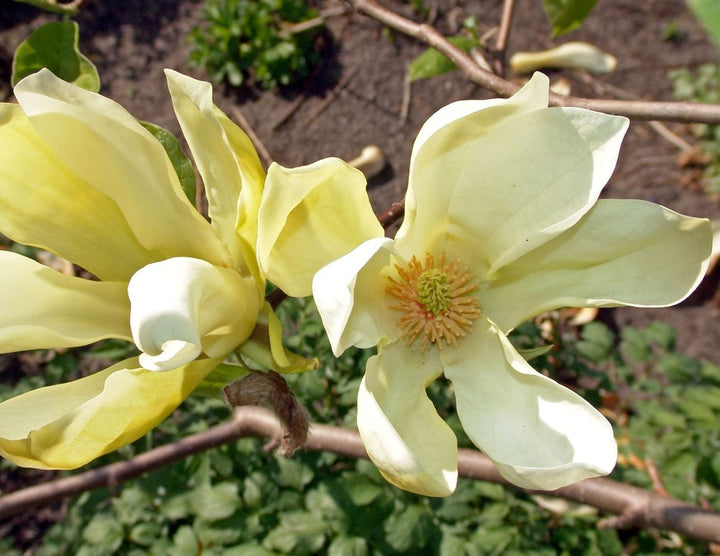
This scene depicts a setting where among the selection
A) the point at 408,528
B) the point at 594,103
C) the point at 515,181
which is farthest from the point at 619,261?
the point at 408,528

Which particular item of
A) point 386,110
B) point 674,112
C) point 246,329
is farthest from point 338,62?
point 246,329

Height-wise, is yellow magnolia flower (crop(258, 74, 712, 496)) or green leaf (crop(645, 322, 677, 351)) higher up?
yellow magnolia flower (crop(258, 74, 712, 496))

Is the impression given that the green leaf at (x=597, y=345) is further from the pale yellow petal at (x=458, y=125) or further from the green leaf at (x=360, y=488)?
the pale yellow petal at (x=458, y=125)

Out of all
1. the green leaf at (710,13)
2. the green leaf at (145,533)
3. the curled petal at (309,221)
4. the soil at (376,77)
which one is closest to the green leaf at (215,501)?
the green leaf at (145,533)

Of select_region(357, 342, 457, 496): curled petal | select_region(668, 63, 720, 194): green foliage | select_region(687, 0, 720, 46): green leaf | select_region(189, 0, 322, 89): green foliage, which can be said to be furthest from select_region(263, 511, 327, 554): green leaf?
select_region(668, 63, 720, 194): green foliage

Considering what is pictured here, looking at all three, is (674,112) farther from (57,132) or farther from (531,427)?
(57,132)

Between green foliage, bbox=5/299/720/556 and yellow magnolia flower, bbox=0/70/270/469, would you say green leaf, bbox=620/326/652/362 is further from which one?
yellow magnolia flower, bbox=0/70/270/469
